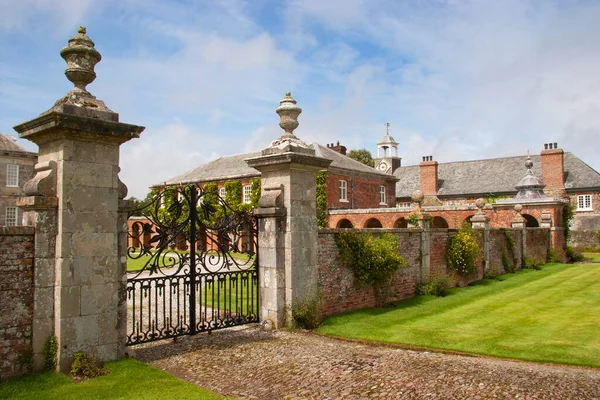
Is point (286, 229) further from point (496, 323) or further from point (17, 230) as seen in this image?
point (496, 323)

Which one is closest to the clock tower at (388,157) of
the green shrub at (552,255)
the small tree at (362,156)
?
the small tree at (362,156)

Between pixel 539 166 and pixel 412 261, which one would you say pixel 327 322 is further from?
pixel 539 166

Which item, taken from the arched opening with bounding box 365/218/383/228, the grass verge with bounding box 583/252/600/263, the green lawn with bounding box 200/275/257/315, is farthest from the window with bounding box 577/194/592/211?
the green lawn with bounding box 200/275/257/315

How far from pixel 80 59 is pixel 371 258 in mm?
6748

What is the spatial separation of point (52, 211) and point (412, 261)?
9285mm

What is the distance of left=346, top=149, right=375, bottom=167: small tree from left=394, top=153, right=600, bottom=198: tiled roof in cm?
817

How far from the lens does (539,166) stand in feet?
152

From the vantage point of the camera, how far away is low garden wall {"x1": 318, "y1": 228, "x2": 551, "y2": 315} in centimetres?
946

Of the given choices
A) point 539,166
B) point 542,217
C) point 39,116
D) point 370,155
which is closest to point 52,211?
point 39,116

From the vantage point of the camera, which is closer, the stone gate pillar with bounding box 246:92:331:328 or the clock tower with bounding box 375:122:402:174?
the stone gate pillar with bounding box 246:92:331:328

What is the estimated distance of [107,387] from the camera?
541 cm

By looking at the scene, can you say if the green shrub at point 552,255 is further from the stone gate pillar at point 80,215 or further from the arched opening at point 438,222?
the stone gate pillar at point 80,215

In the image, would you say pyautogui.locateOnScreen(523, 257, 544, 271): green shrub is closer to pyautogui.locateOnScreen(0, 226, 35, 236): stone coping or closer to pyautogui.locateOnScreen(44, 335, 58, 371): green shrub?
pyautogui.locateOnScreen(44, 335, 58, 371): green shrub

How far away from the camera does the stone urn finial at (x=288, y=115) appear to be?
9031 mm
